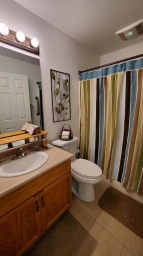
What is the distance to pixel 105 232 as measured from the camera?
113cm

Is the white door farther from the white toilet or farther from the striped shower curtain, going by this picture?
the striped shower curtain

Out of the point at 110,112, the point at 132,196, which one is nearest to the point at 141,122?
the point at 110,112

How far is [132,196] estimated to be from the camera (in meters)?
1.55

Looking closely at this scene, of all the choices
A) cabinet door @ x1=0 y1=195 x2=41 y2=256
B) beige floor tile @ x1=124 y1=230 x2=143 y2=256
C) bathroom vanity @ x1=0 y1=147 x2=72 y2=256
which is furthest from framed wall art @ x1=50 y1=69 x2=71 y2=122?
beige floor tile @ x1=124 y1=230 x2=143 y2=256

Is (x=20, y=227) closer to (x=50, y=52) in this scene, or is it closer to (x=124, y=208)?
(x=124, y=208)

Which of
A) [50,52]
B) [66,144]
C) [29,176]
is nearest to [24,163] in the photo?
[29,176]

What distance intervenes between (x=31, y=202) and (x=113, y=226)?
38.8 inches

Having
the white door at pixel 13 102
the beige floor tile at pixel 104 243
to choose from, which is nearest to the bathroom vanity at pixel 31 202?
the beige floor tile at pixel 104 243

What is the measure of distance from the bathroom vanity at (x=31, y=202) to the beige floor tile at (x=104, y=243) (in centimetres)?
43

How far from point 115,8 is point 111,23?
206 millimetres

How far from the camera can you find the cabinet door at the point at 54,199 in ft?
3.25

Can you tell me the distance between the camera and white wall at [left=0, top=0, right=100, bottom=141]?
1.09 m

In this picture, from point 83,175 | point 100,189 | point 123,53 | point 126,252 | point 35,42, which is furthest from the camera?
point 123,53

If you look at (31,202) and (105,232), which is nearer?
(31,202)
